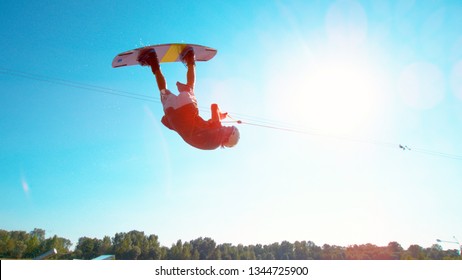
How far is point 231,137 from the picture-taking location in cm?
564

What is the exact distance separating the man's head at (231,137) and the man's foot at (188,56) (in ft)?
6.26

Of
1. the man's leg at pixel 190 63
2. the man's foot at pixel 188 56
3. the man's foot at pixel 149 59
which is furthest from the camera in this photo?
the man's foot at pixel 188 56

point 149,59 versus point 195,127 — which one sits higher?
point 149,59

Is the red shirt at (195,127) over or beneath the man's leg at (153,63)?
beneath

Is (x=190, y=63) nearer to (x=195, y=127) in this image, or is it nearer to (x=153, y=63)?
(x=153, y=63)

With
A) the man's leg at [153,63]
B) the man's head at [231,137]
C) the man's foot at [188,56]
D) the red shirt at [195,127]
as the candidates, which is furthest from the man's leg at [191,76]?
the man's head at [231,137]

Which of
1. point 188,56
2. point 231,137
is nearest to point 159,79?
point 188,56

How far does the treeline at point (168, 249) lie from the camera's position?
69.9 metres

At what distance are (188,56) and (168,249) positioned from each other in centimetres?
10164

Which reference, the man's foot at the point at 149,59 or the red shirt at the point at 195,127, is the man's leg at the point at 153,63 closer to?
the man's foot at the point at 149,59

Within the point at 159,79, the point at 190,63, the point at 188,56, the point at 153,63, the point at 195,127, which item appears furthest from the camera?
the point at 188,56

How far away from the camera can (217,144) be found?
18.6 ft

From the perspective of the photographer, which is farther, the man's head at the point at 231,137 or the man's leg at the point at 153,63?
the man's leg at the point at 153,63

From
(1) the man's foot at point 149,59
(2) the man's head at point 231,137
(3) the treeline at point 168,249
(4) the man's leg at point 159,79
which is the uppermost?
(1) the man's foot at point 149,59
